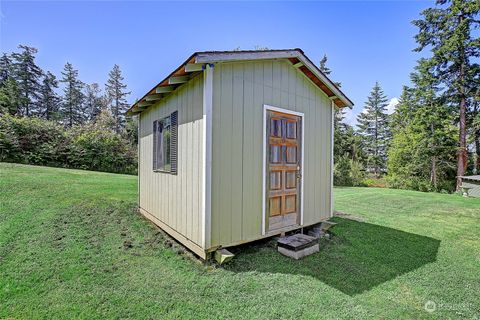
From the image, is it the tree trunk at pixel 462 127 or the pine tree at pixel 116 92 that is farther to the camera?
the pine tree at pixel 116 92

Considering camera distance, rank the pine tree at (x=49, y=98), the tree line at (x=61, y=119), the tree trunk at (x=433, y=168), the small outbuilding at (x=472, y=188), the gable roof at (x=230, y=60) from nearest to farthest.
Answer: the gable roof at (x=230, y=60) < the small outbuilding at (x=472, y=188) < the tree line at (x=61, y=119) < the tree trunk at (x=433, y=168) < the pine tree at (x=49, y=98)

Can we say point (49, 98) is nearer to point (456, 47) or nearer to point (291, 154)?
point (291, 154)

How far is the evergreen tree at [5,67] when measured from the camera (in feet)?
93.0

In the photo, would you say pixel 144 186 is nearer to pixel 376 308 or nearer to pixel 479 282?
pixel 376 308

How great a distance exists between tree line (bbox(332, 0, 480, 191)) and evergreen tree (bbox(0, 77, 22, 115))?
32.2m

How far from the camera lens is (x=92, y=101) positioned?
35.9 m

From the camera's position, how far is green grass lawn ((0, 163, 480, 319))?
8.68 ft

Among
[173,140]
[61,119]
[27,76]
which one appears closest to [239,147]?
[173,140]

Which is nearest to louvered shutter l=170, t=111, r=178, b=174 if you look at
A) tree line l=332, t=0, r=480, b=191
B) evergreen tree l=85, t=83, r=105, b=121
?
tree line l=332, t=0, r=480, b=191

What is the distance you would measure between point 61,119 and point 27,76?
5.87 m

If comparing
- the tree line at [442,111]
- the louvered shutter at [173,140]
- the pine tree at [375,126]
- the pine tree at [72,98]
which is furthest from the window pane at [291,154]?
the pine tree at [72,98]

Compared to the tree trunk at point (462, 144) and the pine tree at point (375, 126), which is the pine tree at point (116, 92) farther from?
the tree trunk at point (462, 144)

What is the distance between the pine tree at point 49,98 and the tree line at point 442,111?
34999mm

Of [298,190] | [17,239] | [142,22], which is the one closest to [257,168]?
[298,190]
